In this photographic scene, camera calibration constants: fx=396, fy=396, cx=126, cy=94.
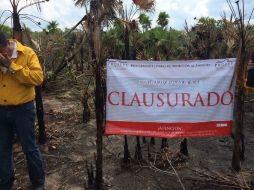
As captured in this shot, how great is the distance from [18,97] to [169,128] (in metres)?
1.91

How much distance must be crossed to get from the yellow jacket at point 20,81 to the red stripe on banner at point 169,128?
3.66 ft

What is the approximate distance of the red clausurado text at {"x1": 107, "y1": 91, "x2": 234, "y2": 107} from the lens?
16.4 ft

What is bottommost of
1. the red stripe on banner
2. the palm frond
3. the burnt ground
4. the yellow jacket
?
the burnt ground

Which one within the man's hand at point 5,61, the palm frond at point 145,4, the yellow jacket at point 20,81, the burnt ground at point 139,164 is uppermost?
the palm frond at point 145,4

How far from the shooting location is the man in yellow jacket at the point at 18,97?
4340 millimetres

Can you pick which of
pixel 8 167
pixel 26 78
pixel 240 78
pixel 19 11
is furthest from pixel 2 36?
pixel 240 78

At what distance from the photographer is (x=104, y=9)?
8.96 meters

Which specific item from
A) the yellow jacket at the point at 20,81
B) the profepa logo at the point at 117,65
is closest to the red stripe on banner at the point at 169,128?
the profepa logo at the point at 117,65

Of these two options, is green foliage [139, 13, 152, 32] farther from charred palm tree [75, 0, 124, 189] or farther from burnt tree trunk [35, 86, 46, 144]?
charred palm tree [75, 0, 124, 189]

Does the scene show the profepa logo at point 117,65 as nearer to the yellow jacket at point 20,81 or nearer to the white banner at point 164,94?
the white banner at point 164,94

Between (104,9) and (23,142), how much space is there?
5.14 metres

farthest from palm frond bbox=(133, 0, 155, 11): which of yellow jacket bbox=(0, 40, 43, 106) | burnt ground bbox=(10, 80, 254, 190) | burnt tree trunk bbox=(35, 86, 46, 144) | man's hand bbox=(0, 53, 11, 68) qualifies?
man's hand bbox=(0, 53, 11, 68)

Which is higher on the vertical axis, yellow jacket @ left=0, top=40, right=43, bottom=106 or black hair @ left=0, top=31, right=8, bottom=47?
black hair @ left=0, top=31, right=8, bottom=47

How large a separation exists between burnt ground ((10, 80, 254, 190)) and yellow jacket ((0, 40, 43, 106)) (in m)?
1.14
